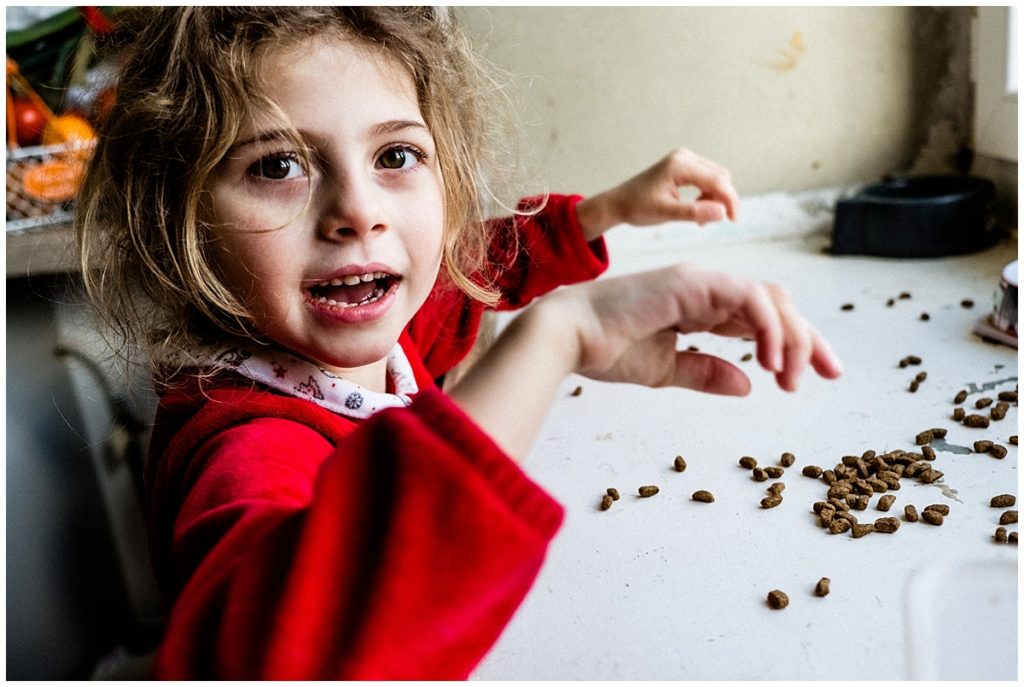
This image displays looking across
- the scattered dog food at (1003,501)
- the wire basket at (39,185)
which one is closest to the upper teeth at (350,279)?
the scattered dog food at (1003,501)

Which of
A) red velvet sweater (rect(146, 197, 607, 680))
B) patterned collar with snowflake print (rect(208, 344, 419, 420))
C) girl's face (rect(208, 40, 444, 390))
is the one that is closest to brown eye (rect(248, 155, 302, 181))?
girl's face (rect(208, 40, 444, 390))

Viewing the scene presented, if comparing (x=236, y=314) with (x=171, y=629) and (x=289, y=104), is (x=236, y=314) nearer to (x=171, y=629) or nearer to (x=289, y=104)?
(x=289, y=104)

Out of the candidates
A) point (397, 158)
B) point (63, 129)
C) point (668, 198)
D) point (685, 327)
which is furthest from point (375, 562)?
point (63, 129)

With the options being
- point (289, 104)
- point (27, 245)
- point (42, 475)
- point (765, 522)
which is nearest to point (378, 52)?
point (289, 104)

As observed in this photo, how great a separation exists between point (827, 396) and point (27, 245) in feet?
3.14

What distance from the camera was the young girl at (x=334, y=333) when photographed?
0.50 m

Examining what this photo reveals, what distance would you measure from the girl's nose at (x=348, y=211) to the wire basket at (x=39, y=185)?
2.21ft

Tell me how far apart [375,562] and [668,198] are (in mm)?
632

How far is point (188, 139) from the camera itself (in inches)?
28.7

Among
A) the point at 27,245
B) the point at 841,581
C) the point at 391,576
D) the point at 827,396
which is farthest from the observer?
the point at 27,245

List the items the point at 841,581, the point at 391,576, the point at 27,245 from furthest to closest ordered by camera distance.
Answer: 1. the point at 27,245
2. the point at 841,581
3. the point at 391,576

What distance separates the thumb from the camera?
63 cm

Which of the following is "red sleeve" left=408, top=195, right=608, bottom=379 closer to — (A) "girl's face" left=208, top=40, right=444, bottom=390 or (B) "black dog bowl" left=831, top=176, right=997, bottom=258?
(A) "girl's face" left=208, top=40, right=444, bottom=390

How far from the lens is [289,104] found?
68cm
